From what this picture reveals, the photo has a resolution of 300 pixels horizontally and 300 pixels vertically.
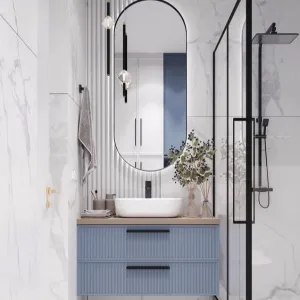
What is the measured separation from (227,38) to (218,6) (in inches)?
30.4

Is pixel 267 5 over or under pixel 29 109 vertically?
over

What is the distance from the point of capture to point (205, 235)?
3488 millimetres

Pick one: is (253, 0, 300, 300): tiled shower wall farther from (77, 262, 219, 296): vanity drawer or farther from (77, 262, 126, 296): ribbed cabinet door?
(77, 262, 126, 296): ribbed cabinet door

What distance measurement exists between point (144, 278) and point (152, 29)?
2.01m

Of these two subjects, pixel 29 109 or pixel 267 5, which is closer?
pixel 29 109

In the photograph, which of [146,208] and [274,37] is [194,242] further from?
[274,37]

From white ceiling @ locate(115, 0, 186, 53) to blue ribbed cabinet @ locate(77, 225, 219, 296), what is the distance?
4.91ft

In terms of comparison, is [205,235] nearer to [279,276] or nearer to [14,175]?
A: [279,276]

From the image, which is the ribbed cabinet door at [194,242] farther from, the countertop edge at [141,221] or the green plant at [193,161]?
the green plant at [193,161]

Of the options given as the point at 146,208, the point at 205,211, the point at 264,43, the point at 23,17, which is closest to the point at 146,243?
the point at 146,208

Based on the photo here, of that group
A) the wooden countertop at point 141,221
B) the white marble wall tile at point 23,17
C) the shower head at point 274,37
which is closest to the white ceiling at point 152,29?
the wooden countertop at point 141,221

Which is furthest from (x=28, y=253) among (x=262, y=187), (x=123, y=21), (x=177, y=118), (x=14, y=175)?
(x=123, y=21)

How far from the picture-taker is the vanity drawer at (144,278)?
347 centimetres

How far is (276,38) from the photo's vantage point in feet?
8.18
